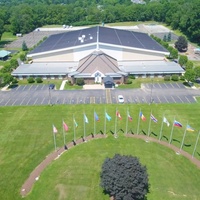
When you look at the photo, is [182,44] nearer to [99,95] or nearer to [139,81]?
[139,81]

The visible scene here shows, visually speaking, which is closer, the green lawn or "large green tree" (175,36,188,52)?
the green lawn

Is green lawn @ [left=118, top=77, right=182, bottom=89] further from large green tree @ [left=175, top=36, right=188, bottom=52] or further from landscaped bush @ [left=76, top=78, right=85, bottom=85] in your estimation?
large green tree @ [left=175, top=36, right=188, bottom=52]

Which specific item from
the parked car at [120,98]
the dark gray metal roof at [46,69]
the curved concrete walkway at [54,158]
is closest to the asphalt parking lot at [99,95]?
the parked car at [120,98]

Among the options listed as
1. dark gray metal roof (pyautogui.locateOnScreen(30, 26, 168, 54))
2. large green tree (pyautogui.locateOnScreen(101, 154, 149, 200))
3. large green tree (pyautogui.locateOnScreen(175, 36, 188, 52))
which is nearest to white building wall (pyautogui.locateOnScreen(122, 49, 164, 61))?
dark gray metal roof (pyautogui.locateOnScreen(30, 26, 168, 54))

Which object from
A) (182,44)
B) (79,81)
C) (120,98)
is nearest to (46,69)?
(79,81)

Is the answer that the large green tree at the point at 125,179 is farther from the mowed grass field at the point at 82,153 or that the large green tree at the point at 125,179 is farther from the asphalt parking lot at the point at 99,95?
the asphalt parking lot at the point at 99,95

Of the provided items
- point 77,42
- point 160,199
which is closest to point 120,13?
point 77,42
